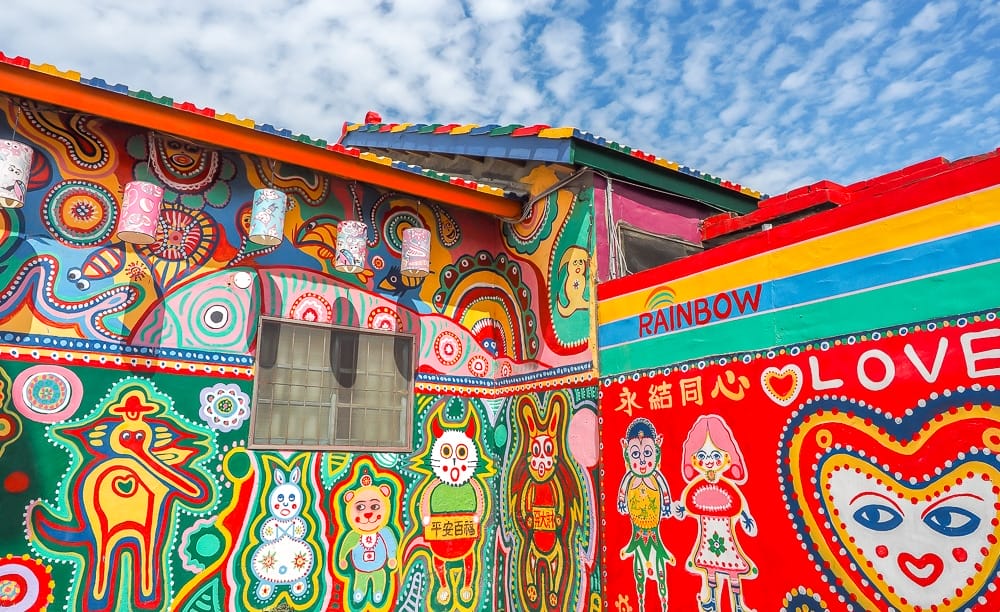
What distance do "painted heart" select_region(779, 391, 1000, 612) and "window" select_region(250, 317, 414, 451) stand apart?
300 centimetres

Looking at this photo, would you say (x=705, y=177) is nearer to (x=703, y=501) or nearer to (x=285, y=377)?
(x=703, y=501)

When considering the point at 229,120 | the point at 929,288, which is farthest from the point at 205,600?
the point at 929,288

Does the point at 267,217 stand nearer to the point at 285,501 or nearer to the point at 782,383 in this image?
the point at 285,501

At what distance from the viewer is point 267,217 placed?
4.53 metres

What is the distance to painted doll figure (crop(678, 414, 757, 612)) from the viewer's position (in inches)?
145

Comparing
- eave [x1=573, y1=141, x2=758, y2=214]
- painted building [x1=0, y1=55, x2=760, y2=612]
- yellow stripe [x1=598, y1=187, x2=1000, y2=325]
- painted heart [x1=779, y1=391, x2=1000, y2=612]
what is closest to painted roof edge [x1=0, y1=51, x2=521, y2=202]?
painted building [x1=0, y1=55, x2=760, y2=612]

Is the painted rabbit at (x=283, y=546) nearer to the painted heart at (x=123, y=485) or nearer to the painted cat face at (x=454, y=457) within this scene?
the painted heart at (x=123, y=485)

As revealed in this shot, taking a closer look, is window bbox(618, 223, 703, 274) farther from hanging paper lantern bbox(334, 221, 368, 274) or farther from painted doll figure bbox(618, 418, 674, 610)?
hanging paper lantern bbox(334, 221, 368, 274)

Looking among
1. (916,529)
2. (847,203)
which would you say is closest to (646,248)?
(847,203)

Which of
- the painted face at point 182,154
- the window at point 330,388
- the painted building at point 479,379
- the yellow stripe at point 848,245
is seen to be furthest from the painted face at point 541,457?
the painted face at point 182,154

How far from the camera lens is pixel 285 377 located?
4.77 meters

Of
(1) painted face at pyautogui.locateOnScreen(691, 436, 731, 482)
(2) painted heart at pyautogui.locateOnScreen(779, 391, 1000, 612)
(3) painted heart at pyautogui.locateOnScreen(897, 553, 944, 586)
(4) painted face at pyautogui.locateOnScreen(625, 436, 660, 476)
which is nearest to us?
(2) painted heart at pyautogui.locateOnScreen(779, 391, 1000, 612)

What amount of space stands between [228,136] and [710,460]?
12.9 feet

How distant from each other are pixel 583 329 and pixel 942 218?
2.53 meters
